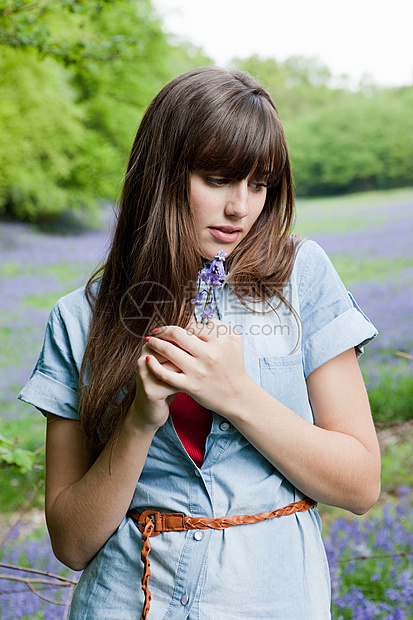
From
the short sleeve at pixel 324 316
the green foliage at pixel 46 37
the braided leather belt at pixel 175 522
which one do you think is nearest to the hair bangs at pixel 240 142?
the short sleeve at pixel 324 316

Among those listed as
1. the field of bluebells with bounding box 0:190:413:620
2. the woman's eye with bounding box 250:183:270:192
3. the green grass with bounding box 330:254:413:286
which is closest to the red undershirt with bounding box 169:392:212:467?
the woman's eye with bounding box 250:183:270:192

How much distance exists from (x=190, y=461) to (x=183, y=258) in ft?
1.09

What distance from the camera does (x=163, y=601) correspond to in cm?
82

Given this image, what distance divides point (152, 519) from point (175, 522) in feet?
0.14

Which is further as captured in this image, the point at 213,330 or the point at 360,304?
the point at 360,304

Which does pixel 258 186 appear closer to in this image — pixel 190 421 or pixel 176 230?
pixel 176 230

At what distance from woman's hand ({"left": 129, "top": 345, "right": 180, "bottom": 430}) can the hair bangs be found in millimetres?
331

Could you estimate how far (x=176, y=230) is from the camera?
3.15ft

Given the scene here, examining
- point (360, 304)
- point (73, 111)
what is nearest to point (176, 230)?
point (360, 304)

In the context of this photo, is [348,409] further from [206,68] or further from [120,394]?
[206,68]

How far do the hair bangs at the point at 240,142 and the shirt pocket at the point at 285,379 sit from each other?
11.5 inches

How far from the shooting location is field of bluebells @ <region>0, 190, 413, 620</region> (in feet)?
7.64

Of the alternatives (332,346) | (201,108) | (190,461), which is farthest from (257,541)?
(201,108)

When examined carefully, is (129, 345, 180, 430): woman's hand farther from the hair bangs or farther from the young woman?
the hair bangs
